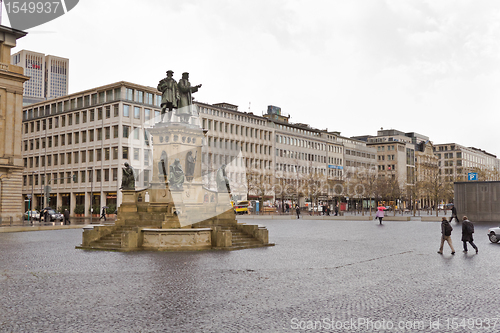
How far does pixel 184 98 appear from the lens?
25.4 meters

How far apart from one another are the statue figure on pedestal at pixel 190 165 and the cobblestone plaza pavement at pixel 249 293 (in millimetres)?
7023

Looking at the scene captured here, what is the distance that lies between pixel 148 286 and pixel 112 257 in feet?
22.3

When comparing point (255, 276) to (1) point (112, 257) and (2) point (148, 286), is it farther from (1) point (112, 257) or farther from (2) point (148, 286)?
(1) point (112, 257)

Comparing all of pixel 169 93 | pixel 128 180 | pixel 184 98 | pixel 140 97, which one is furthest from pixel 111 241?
pixel 140 97

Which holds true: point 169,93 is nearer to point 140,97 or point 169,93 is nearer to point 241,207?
point 241,207

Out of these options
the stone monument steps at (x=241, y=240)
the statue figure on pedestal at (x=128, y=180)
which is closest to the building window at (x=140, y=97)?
the statue figure on pedestal at (x=128, y=180)

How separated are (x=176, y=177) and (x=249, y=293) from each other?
12.3m

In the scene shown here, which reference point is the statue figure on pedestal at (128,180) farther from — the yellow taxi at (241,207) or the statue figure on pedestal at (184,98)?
the yellow taxi at (241,207)

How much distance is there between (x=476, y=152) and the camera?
200 metres

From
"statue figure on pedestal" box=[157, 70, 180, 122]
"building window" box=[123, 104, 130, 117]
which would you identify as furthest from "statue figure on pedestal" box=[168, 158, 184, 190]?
"building window" box=[123, 104, 130, 117]

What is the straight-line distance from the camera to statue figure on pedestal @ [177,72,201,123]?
2517 centimetres

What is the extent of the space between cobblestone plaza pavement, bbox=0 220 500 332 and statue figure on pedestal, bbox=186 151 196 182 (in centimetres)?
702

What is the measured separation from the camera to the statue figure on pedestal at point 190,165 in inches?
969

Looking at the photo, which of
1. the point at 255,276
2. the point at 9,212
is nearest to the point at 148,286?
the point at 255,276
